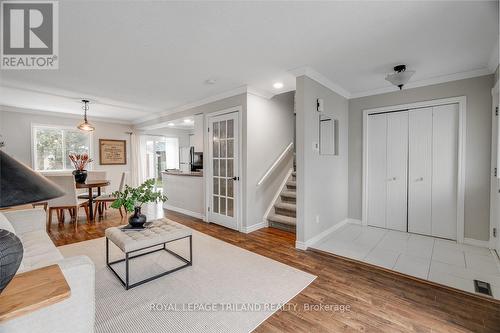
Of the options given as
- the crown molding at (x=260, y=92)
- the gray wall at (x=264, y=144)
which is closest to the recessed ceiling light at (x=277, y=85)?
the crown molding at (x=260, y=92)

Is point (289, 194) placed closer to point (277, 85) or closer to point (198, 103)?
point (277, 85)

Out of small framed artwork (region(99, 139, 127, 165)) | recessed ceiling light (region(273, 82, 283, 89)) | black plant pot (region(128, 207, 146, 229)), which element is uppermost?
recessed ceiling light (region(273, 82, 283, 89))

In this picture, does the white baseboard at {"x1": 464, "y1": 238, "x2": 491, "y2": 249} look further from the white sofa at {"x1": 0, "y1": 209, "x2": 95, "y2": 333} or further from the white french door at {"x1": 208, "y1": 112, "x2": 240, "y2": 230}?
the white sofa at {"x1": 0, "y1": 209, "x2": 95, "y2": 333}

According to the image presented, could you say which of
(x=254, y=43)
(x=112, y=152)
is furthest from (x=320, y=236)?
(x=112, y=152)

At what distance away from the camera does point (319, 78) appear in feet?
11.2

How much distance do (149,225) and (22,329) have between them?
1641mm

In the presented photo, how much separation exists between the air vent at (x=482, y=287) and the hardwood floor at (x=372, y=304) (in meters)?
0.15

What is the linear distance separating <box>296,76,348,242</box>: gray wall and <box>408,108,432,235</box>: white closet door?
3.60 ft

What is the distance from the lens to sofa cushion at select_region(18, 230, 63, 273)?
6.13 feet

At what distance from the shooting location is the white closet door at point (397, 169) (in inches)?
154

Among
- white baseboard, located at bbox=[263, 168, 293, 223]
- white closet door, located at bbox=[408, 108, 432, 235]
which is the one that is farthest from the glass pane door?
white closet door, located at bbox=[408, 108, 432, 235]

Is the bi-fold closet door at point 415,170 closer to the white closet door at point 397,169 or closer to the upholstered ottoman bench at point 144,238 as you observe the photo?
the white closet door at point 397,169

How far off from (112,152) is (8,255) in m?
6.89

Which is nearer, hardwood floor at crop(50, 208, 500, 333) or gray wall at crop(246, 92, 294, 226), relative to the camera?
hardwood floor at crop(50, 208, 500, 333)
